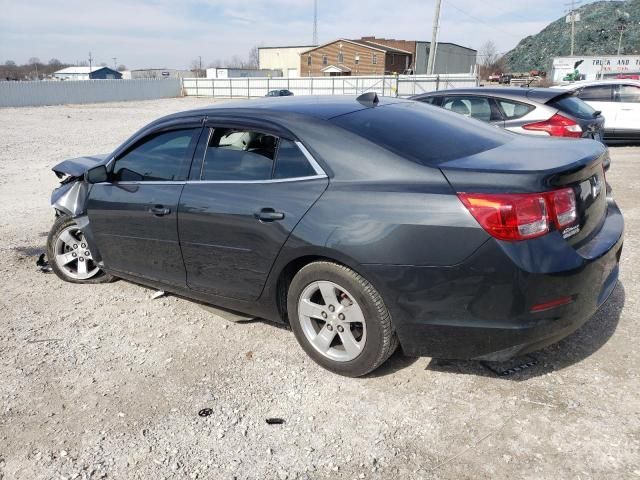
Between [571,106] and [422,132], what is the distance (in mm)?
6093

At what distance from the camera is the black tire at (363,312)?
9.78ft

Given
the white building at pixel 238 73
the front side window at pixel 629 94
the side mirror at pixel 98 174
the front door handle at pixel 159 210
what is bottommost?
the front door handle at pixel 159 210

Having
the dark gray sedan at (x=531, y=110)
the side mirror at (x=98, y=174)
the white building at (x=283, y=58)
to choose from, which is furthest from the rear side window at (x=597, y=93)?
the white building at (x=283, y=58)

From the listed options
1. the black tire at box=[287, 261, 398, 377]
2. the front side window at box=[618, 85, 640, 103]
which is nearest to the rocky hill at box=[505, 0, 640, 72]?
the front side window at box=[618, 85, 640, 103]

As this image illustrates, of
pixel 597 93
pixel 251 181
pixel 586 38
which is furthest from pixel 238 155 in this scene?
pixel 586 38

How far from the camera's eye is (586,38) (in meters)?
102

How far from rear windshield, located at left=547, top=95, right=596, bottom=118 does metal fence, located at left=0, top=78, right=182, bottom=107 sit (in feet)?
128

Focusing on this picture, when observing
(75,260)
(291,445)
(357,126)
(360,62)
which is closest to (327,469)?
(291,445)

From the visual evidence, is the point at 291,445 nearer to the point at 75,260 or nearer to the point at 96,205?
the point at 96,205

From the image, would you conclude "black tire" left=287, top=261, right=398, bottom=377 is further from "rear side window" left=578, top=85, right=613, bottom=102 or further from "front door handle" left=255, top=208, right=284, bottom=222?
"rear side window" left=578, top=85, right=613, bottom=102

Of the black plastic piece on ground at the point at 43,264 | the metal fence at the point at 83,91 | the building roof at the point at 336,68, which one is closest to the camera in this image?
the black plastic piece on ground at the point at 43,264

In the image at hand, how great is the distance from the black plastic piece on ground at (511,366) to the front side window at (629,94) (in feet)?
37.8

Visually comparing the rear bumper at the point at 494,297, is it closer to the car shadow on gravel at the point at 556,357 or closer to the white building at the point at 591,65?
the car shadow on gravel at the point at 556,357

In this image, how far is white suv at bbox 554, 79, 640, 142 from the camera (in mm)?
12609
